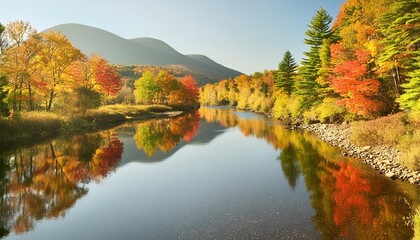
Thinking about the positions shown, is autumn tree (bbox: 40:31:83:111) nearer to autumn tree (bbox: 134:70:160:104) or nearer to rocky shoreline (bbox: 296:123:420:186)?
autumn tree (bbox: 134:70:160:104)

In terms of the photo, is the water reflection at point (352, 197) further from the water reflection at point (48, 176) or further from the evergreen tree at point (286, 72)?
the evergreen tree at point (286, 72)

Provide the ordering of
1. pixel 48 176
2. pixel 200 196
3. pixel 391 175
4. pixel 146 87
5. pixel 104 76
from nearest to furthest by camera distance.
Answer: pixel 200 196 < pixel 391 175 < pixel 48 176 < pixel 104 76 < pixel 146 87

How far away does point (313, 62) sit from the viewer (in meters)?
44.6

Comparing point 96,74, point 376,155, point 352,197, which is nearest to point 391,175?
point 352,197

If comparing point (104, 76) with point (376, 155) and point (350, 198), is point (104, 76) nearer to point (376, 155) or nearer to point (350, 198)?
point (376, 155)

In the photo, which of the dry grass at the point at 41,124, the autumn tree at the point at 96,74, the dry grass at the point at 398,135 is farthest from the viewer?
the autumn tree at the point at 96,74

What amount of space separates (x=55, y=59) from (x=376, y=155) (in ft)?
140

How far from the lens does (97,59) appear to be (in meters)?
56.0

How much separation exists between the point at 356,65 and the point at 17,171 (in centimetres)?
3157

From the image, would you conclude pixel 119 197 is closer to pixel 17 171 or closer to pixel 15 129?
pixel 17 171

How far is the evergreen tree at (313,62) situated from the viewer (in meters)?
44.2

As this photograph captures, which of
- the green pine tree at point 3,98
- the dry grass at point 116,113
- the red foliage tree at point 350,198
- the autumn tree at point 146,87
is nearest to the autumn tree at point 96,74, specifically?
the dry grass at point 116,113

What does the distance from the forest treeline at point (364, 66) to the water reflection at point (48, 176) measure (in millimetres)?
23178

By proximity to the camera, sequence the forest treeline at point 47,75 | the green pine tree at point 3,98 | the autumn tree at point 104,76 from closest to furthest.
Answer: the green pine tree at point 3,98, the forest treeline at point 47,75, the autumn tree at point 104,76
